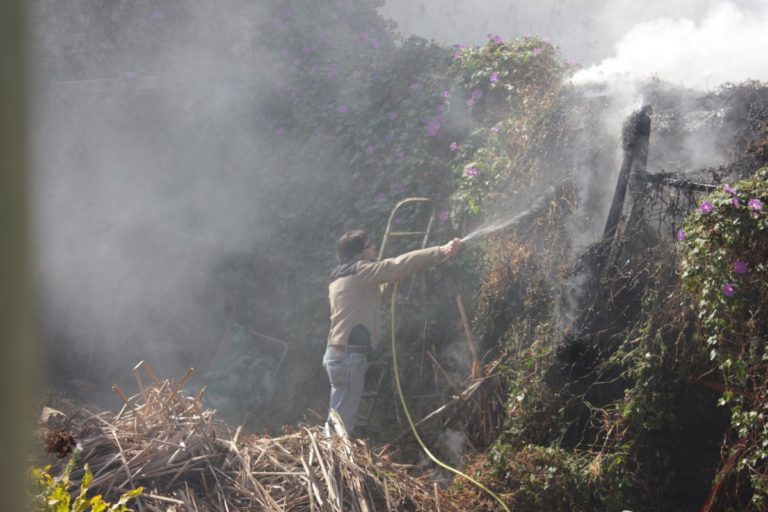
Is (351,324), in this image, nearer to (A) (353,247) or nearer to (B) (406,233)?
(A) (353,247)

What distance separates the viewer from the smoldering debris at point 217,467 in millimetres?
3730

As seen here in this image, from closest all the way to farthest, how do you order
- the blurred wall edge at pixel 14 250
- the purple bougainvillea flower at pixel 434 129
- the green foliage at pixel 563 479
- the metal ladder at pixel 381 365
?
the blurred wall edge at pixel 14 250 < the green foliage at pixel 563 479 < the metal ladder at pixel 381 365 < the purple bougainvillea flower at pixel 434 129

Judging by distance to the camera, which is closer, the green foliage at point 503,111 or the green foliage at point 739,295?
the green foliage at point 739,295

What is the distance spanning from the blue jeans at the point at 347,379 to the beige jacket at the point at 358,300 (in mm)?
119

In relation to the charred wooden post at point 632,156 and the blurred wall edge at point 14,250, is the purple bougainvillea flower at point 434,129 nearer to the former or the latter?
the charred wooden post at point 632,156

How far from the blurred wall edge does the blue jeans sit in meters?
4.82

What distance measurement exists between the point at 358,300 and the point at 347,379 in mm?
690

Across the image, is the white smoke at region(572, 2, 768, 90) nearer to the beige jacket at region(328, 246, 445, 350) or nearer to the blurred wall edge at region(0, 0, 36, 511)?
the beige jacket at region(328, 246, 445, 350)

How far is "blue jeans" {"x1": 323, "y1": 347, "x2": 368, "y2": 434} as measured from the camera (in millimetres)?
5922

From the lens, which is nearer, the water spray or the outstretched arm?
the outstretched arm

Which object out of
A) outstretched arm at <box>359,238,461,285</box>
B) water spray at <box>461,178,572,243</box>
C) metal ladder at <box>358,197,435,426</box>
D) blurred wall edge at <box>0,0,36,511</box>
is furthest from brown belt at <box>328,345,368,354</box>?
blurred wall edge at <box>0,0,36,511</box>

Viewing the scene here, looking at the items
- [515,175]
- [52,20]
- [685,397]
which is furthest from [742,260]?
[52,20]

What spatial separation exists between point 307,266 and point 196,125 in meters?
3.07

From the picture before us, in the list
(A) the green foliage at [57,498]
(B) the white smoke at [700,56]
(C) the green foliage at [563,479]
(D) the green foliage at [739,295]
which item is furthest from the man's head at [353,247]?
(A) the green foliage at [57,498]
